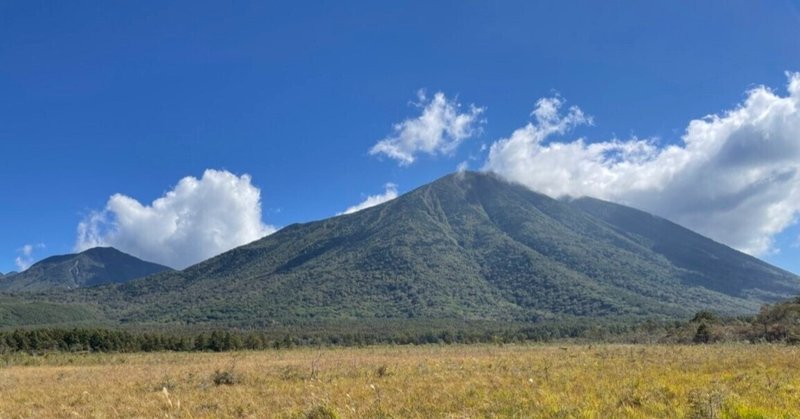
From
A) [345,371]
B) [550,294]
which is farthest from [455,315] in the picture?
[345,371]

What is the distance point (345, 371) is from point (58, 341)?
2149 inches

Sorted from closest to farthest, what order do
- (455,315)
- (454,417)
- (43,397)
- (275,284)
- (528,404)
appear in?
(454,417)
(528,404)
(43,397)
(455,315)
(275,284)

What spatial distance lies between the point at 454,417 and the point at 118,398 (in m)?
9.69

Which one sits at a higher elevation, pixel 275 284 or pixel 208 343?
pixel 275 284

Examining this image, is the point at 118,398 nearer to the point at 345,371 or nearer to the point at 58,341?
the point at 345,371

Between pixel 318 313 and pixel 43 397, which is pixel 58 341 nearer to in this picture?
pixel 43 397

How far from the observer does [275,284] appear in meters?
194

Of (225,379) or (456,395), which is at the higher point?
(225,379)

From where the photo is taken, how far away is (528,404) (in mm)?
8172

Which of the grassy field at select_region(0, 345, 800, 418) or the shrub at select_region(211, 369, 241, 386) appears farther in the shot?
the shrub at select_region(211, 369, 241, 386)

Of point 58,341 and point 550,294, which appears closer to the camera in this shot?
point 58,341

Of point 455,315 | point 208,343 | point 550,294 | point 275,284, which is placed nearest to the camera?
point 208,343

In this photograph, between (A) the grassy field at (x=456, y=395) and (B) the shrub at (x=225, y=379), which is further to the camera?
Result: (B) the shrub at (x=225, y=379)

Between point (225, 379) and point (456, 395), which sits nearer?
point (456, 395)
